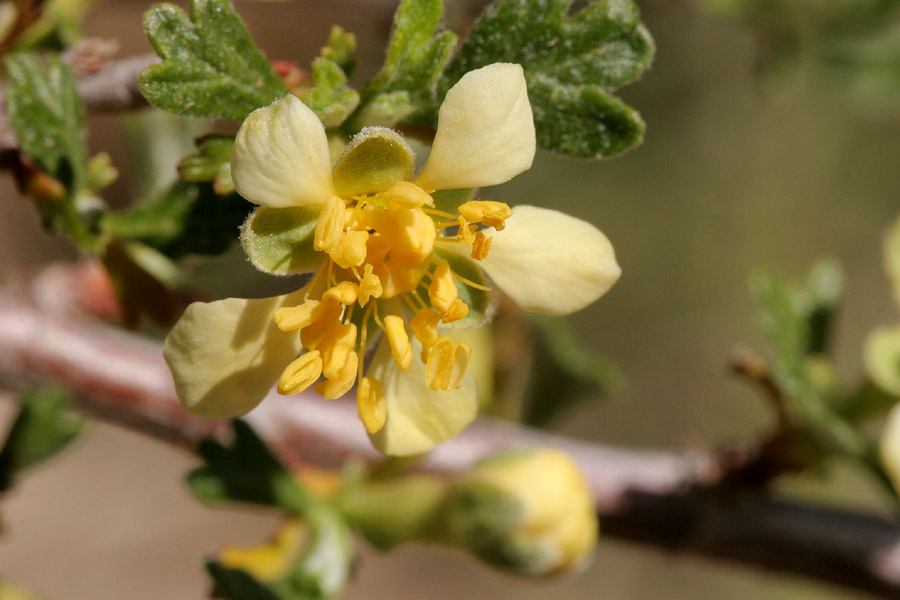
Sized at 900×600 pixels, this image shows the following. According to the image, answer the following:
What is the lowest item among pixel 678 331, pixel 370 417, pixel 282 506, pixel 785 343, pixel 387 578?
pixel 387 578

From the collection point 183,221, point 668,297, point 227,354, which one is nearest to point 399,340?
point 227,354

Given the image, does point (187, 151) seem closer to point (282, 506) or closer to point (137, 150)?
point (137, 150)

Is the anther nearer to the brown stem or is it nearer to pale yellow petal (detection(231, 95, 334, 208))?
pale yellow petal (detection(231, 95, 334, 208))

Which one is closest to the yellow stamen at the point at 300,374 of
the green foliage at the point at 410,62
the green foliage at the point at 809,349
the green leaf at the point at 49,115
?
the green foliage at the point at 410,62

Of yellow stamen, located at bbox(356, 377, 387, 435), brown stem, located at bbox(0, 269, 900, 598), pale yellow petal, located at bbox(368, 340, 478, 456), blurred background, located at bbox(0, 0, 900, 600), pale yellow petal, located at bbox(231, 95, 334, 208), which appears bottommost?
blurred background, located at bbox(0, 0, 900, 600)

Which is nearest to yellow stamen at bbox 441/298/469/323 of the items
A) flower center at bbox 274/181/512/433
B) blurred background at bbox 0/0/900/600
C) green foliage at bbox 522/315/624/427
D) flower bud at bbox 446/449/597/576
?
flower center at bbox 274/181/512/433

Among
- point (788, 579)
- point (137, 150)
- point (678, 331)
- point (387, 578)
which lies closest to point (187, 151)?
point (137, 150)
